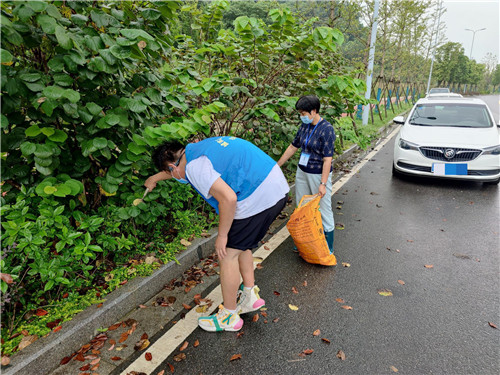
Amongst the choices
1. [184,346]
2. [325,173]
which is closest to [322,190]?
[325,173]

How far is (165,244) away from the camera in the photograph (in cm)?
357

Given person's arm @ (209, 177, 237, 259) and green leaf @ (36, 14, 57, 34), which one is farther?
person's arm @ (209, 177, 237, 259)

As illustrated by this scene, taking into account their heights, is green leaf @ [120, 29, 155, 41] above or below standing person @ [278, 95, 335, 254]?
above

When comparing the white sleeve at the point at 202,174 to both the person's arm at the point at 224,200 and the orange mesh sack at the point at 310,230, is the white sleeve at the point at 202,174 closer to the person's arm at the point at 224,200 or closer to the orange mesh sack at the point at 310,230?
the person's arm at the point at 224,200

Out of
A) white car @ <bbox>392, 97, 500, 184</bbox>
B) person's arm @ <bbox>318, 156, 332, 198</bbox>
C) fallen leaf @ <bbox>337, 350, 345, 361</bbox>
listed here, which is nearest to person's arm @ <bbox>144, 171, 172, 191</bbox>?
person's arm @ <bbox>318, 156, 332, 198</bbox>

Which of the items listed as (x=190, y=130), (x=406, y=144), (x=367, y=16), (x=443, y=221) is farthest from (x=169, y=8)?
(x=367, y=16)

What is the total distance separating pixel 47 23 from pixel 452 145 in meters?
6.56

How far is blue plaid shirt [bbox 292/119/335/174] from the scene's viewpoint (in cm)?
353

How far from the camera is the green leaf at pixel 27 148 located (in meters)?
2.37

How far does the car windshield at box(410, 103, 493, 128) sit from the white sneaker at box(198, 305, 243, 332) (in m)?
6.51

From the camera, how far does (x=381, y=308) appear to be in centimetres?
304

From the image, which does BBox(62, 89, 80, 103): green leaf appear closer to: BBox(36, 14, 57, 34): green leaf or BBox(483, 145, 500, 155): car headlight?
BBox(36, 14, 57, 34): green leaf

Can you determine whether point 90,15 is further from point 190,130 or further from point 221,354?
point 221,354

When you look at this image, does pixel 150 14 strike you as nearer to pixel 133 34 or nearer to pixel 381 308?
pixel 133 34
